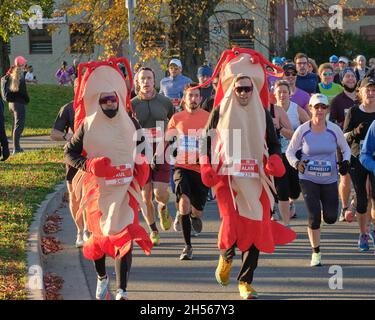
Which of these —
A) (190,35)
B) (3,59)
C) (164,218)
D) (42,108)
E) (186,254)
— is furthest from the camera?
(3,59)

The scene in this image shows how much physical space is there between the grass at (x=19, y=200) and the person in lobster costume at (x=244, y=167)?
6.09 feet

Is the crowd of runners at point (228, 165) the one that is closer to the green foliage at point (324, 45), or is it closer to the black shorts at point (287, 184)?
the black shorts at point (287, 184)

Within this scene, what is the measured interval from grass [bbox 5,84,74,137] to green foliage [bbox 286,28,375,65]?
433 inches

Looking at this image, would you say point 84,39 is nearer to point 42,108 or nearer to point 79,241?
point 42,108

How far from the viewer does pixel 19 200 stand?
42.9ft

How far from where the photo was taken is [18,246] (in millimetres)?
10047

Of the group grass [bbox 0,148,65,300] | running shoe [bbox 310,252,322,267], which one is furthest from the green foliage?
running shoe [bbox 310,252,322,267]

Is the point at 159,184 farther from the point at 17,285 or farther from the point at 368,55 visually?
the point at 368,55

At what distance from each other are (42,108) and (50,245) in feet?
65.6

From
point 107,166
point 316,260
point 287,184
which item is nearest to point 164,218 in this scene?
point 287,184

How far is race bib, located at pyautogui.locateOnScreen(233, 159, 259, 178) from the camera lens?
27.9ft

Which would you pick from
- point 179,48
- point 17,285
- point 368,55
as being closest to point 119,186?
point 17,285

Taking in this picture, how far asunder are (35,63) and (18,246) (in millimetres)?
41877

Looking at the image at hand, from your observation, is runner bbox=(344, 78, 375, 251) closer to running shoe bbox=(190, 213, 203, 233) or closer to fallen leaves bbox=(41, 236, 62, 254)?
running shoe bbox=(190, 213, 203, 233)
